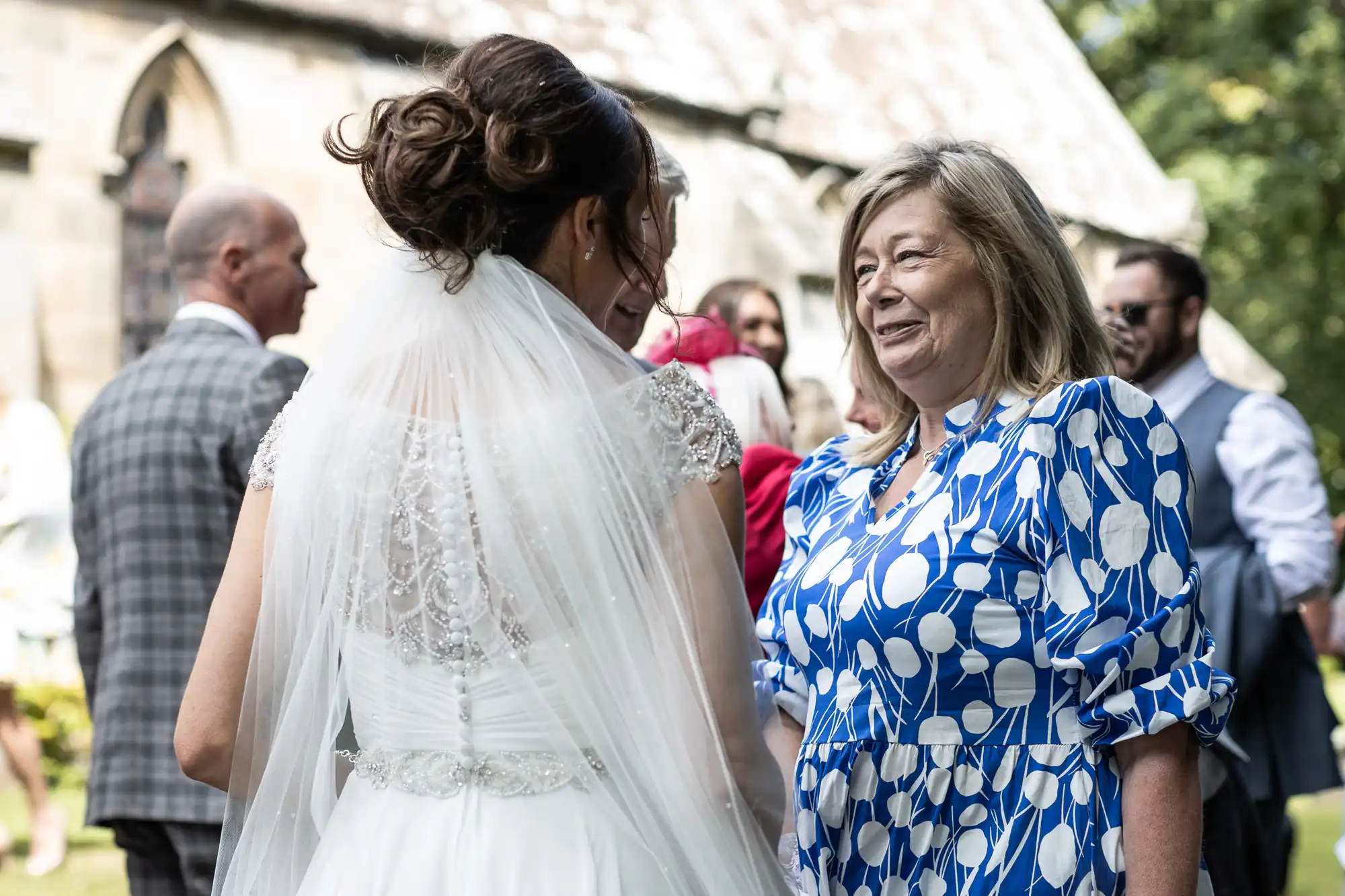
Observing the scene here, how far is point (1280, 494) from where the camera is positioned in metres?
4.80

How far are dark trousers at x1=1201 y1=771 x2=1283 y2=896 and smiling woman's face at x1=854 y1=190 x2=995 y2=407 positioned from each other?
2005 mm

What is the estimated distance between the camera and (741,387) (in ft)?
12.5

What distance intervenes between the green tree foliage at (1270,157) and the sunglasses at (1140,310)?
15.8 m

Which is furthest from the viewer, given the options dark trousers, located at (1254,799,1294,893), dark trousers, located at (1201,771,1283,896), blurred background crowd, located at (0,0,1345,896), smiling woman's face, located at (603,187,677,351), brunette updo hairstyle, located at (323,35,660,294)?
blurred background crowd, located at (0,0,1345,896)

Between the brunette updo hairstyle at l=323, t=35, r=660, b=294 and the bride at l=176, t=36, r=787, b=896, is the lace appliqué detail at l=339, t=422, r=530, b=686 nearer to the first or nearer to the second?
the bride at l=176, t=36, r=787, b=896

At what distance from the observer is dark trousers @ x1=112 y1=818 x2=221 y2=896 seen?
3979mm

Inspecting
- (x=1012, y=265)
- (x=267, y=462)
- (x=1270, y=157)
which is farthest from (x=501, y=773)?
(x=1270, y=157)

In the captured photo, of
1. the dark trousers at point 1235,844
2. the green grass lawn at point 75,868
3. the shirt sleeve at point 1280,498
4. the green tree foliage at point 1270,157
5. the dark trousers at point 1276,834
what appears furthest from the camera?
the green tree foliage at point 1270,157

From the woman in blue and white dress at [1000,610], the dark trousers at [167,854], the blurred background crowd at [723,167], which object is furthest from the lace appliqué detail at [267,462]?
the dark trousers at [167,854]

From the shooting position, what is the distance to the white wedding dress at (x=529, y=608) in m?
2.04

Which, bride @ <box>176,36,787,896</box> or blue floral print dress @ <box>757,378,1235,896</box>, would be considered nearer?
bride @ <box>176,36,787,896</box>

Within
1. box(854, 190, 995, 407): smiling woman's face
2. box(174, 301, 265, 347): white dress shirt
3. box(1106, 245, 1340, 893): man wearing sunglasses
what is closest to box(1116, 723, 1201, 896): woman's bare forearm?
box(854, 190, 995, 407): smiling woman's face

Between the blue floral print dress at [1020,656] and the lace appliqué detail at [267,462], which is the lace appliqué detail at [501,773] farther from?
the blue floral print dress at [1020,656]

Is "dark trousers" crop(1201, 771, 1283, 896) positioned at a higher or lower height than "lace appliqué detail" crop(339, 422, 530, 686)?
lower
